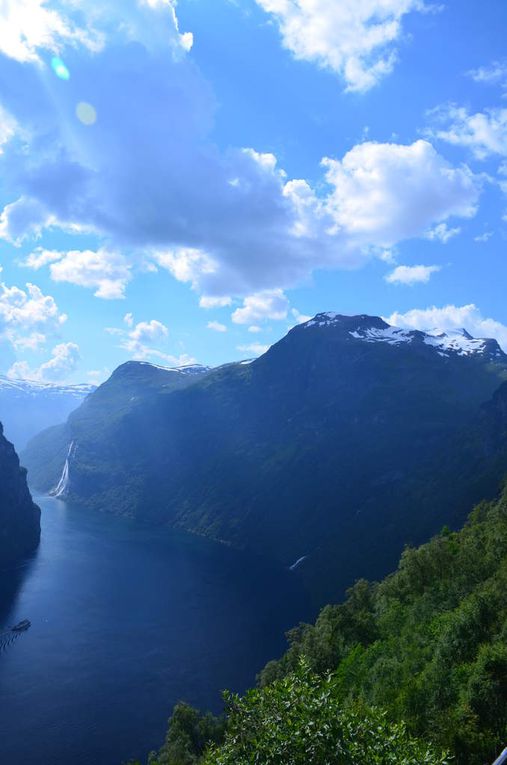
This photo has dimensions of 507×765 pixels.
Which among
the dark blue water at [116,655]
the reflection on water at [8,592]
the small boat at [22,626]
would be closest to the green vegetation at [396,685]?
the dark blue water at [116,655]

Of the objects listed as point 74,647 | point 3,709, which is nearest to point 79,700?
point 3,709

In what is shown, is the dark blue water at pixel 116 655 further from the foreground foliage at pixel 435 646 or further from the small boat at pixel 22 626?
the foreground foliage at pixel 435 646

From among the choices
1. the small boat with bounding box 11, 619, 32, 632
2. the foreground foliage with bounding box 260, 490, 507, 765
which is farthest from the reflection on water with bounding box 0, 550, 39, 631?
the foreground foliage with bounding box 260, 490, 507, 765

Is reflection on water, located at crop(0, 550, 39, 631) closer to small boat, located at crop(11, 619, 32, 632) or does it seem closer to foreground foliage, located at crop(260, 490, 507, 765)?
small boat, located at crop(11, 619, 32, 632)

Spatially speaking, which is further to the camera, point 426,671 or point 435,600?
point 435,600

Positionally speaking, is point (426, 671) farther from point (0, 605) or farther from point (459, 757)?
point (0, 605)

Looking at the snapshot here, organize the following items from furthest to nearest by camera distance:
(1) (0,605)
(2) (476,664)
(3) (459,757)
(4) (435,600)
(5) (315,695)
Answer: (1) (0,605) < (4) (435,600) < (2) (476,664) < (3) (459,757) < (5) (315,695)
